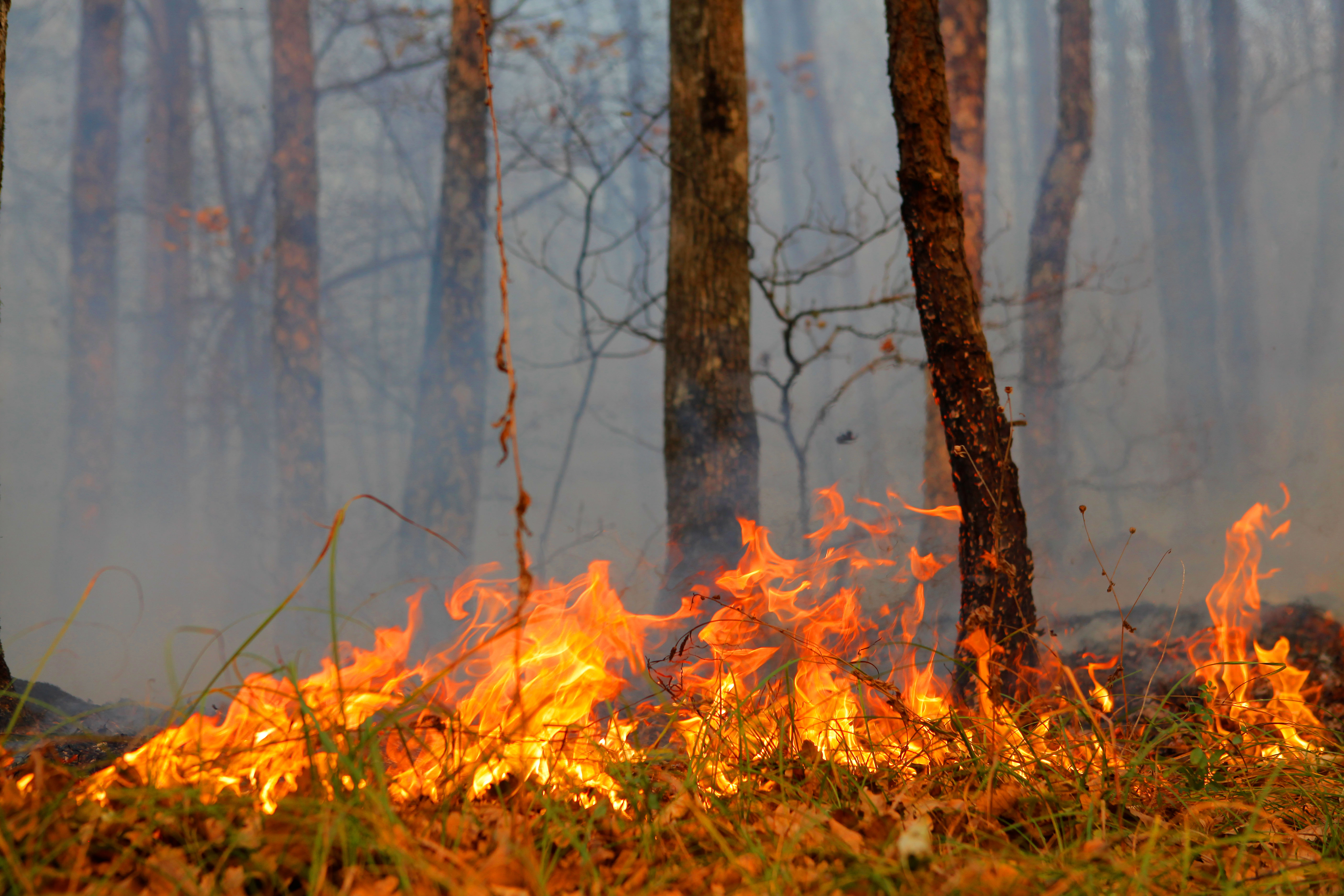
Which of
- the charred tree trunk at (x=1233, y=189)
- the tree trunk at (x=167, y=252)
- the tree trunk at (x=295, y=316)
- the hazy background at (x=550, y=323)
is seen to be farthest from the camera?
the charred tree trunk at (x=1233, y=189)

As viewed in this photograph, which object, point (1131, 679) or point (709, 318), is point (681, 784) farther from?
point (1131, 679)

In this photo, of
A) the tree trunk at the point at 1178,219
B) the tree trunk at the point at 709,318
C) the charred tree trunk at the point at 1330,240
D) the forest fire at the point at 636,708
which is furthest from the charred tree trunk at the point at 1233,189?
the forest fire at the point at 636,708

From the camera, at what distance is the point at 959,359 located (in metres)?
3.11

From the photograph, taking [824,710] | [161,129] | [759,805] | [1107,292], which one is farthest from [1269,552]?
[161,129]

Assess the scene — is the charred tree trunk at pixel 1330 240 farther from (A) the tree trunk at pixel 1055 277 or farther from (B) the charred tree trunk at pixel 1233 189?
(A) the tree trunk at pixel 1055 277

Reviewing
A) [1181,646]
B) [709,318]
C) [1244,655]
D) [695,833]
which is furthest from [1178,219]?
[695,833]

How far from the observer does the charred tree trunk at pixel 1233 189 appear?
37.9 ft

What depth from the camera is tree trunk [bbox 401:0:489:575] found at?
734cm

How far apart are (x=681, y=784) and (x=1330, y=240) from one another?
1484cm

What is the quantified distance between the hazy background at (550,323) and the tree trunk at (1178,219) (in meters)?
0.23

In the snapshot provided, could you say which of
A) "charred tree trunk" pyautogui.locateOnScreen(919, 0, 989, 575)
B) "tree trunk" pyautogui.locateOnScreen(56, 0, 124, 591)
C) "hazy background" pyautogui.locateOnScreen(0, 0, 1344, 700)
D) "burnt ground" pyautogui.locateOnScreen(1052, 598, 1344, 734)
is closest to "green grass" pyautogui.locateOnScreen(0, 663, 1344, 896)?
"burnt ground" pyautogui.locateOnScreen(1052, 598, 1344, 734)

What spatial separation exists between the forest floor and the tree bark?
0.46m

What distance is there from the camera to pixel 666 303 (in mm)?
Result: 5105

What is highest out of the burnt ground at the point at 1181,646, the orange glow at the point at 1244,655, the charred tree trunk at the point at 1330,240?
the charred tree trunk at the point at 1330,240
